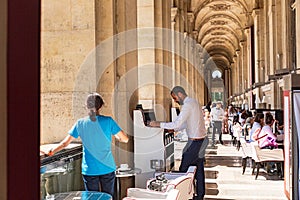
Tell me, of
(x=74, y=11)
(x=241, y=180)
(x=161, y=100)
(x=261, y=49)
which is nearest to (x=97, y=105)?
(x=74, y=11)

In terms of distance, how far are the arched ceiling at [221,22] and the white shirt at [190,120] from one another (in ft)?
62.3

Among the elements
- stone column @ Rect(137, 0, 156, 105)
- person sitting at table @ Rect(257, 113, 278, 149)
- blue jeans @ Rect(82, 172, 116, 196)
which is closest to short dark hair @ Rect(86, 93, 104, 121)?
blue jeans @ Rect(82, 172, 116, 196)

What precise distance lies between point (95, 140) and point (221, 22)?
35773 mm

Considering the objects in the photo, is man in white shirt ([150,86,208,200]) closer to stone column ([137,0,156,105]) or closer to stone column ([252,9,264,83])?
stone column ([137,0,156,105])

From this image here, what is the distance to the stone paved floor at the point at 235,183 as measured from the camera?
6858 millimetres

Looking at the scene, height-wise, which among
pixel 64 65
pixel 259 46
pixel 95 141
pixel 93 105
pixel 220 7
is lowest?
Result: pixel 95 141

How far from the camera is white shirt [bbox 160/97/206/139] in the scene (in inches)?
225

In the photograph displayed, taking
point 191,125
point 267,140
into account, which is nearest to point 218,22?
point 267,140

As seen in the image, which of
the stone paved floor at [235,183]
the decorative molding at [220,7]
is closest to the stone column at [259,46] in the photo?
the decorative molding at [220,7]

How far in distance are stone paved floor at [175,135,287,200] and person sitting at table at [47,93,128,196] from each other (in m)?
2.98

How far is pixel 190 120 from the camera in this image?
19.1 feet

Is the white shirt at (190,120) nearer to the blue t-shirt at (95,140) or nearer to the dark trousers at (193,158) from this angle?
the dark trousers at (193,158)

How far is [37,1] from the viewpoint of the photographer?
1.28 m

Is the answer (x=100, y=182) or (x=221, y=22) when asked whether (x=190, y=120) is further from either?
(x=221, y=22)
